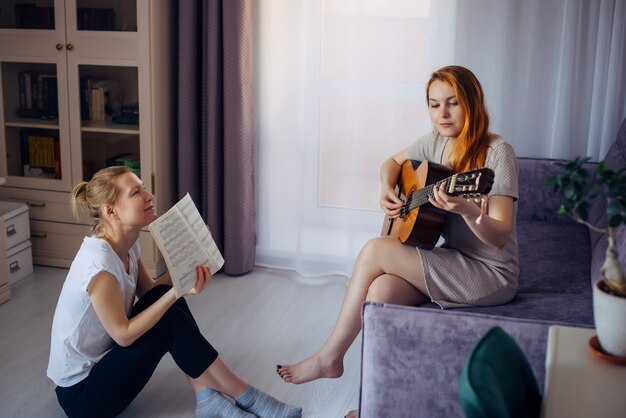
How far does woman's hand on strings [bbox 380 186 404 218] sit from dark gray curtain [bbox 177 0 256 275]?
3.62ft

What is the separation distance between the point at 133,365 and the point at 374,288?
71cm

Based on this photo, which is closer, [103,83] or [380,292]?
[380,292]

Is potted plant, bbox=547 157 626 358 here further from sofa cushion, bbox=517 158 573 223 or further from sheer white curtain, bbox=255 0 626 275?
sheer white curtain, bbox=255 0 626 275

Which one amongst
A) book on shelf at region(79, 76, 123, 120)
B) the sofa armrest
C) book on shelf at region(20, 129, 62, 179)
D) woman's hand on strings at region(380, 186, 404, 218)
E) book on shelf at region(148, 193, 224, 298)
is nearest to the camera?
the sofa armrest

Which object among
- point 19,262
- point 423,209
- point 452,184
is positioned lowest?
point 19,262

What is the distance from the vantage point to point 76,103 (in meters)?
3.52

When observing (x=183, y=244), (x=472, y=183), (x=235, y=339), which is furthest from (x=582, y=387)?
(x=235, y=339)

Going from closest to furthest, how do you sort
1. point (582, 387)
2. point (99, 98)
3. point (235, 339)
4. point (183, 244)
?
1. point (582, 387)
2. point (183, 244)
3. point (235, 339)
4. point (99, 98)

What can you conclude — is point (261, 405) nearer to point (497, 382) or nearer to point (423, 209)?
point (423, 209)

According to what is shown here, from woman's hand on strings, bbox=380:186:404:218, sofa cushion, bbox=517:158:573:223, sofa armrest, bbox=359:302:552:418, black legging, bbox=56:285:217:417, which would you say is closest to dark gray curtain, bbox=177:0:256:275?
woman's hand on strings, bbox=380:186:404:218

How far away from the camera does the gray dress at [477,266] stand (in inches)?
88.1

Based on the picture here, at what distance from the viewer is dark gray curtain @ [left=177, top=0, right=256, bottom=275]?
3445 millimetres

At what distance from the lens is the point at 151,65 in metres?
3.39

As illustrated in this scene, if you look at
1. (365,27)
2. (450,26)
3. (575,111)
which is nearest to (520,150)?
(575,111)
